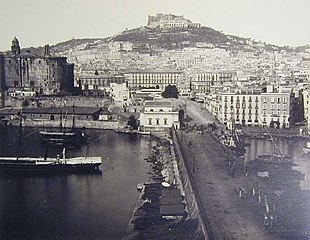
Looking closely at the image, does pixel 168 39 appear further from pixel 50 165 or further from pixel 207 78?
Answer: pixel 50 165

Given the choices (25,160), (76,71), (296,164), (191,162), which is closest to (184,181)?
(191,162)

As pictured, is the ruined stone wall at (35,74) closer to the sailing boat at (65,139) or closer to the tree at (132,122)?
the tree at (132,122)

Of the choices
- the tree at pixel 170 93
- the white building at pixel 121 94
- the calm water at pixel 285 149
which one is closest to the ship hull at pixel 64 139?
the calm water at pixel 285 149

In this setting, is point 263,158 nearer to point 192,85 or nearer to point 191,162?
point 191,162

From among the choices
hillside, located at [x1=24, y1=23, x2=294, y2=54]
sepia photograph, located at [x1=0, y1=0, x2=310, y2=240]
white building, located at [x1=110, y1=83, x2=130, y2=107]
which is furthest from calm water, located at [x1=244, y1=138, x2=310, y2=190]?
hillside, located at [x1=24, y1=23, x2=294, y2=54]

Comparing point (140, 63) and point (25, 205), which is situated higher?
point (140, 63)
